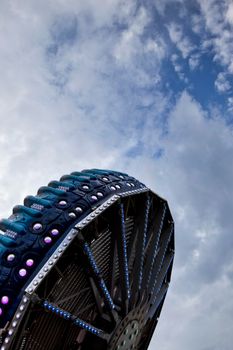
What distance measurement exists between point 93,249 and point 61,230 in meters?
3.93

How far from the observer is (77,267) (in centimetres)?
1784

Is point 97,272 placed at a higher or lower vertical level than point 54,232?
lower

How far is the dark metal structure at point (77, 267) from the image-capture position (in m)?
14.5

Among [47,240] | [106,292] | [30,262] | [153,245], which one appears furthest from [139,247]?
[30,262]

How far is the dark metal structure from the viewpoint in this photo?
14.5 metres

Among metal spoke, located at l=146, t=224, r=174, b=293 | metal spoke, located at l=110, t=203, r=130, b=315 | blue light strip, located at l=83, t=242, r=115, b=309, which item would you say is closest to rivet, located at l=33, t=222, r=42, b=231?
blue light strip, located at l=83, t=242, r=115, b=309

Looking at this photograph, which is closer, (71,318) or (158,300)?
(71,318)

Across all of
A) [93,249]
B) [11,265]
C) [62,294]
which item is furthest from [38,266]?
[93,249]

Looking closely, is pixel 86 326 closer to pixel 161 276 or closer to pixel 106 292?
pixel 106 292

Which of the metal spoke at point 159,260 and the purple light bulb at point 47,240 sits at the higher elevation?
the metal spoke at point 159,260

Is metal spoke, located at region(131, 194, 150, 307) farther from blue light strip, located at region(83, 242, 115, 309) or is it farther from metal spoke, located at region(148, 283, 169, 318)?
metal spoke, located at region(148, 283, 169, 318)

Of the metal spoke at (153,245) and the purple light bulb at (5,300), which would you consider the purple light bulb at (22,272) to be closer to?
the purple light bulb at (5,300)

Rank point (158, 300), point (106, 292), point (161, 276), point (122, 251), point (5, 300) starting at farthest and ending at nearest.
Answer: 1. point (161, 276)
2. point (158, 300)
3. point (122, 251)
4. point (106, 292)
5. point (5, 300)

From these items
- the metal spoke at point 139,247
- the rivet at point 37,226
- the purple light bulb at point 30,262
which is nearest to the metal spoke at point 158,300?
the metal spoke at point 139,247
